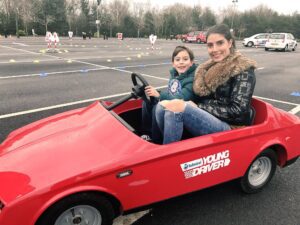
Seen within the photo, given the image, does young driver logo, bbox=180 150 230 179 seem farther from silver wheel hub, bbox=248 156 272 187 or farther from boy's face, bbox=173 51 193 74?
boy's face, bbox=173 51 193 74

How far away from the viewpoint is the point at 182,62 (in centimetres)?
352

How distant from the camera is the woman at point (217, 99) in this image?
2.94 meters

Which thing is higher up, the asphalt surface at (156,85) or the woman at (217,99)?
the woman at (217,99)

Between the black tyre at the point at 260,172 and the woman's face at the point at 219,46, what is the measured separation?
1.06 meters

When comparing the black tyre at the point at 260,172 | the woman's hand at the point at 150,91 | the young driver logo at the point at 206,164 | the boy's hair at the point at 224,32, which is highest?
the boy's hair at the point at 224,32

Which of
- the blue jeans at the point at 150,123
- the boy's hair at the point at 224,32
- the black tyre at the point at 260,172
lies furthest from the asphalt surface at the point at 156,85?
the boy's hair at the point at 224,32

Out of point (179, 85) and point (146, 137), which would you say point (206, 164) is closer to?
point (146, 137)

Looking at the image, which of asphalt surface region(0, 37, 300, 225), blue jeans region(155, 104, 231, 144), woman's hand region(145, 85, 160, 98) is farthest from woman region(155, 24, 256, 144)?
asphalt surface region(0, 37, 300, 225)

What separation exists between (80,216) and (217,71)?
1859mm

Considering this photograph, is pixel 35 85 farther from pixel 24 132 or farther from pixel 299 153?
pixel 299 153

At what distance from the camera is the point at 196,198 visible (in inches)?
129

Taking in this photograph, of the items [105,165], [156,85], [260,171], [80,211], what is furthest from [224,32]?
[156,85]

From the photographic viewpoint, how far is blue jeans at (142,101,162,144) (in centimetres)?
332

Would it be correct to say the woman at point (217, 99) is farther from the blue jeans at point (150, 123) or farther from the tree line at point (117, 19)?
the tree line at point (117, 19)
